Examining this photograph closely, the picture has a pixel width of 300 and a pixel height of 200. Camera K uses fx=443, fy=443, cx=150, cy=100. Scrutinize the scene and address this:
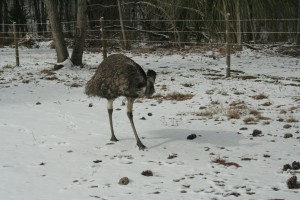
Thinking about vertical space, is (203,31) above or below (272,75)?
above

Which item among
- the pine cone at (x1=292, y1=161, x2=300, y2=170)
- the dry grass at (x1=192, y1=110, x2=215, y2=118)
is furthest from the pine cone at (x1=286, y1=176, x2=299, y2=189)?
the dry grass at (x1=192, y1=110, x2=215, y2=118)

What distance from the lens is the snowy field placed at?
4.57 metres

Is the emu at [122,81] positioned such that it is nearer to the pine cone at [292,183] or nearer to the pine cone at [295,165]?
the pine cone at [295,165]

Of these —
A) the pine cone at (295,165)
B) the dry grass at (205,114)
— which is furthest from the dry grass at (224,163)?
the dry grass at (205,114)

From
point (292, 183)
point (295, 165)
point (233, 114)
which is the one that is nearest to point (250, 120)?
point (233, 114)

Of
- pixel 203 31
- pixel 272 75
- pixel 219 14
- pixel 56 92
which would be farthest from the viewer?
pixel 203 31

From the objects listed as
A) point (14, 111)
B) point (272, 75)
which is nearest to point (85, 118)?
point (14, 111)

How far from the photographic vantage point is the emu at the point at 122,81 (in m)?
5.82

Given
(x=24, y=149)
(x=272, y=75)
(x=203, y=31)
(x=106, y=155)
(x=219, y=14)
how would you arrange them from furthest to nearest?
1. (x=203, y=31)
2. (x=219, y=14)
3. (x=272, y=75)
4. (x=24, y=149)
5. (x=106, y=155)

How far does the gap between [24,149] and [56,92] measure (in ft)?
15.7

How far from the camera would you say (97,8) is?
26391mm

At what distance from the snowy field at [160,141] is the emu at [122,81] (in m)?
0.72

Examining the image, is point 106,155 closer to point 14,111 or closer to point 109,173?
point 109,173

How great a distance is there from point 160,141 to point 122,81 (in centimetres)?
109
